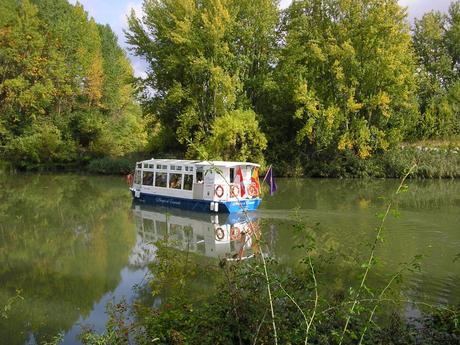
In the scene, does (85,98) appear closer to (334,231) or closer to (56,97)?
(56,97)

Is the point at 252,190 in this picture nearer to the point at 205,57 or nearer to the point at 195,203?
the point at 195,203

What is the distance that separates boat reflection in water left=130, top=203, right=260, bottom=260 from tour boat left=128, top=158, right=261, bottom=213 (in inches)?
16.1

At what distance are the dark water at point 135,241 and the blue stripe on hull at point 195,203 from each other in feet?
1.55

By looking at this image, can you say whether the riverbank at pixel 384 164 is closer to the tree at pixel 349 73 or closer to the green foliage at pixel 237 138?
the tree at pixel 349 73

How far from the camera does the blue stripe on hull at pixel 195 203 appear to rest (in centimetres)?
1851

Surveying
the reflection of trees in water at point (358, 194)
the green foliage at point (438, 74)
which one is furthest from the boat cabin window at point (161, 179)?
the green foliage at point (438, 74)

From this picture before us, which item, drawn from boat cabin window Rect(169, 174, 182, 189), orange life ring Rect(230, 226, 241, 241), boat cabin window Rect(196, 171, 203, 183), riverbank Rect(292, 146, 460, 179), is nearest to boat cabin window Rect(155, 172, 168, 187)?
boat cabin window Rect(169, 174, 182, 189)

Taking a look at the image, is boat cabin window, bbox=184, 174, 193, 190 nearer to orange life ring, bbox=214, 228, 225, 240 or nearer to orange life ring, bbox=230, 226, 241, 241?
orange life ring, bbox=230, 226, 241, 241

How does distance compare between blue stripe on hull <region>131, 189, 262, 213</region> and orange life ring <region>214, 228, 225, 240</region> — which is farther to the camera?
blue stripe on hull <region>131, 189, 262, 213</region>

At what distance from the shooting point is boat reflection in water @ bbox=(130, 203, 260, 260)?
42.7 ft

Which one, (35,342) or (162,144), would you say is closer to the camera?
(35,342)

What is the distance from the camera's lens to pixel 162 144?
37531 millimetres

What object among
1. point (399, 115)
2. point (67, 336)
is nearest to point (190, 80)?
point (399, 115)

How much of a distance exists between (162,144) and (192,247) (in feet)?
80.6
